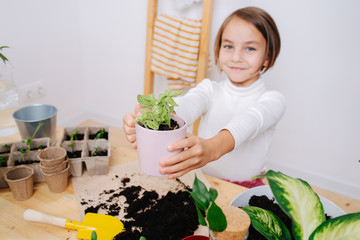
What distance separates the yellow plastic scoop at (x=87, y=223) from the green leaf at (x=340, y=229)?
0.43m

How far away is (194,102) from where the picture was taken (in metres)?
1.08

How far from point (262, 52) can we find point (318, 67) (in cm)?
82

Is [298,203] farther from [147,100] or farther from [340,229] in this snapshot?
[147,100]

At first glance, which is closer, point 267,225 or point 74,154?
point 267,225

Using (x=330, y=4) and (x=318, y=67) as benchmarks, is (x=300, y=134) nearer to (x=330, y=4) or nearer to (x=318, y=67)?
(x=318, y=67)

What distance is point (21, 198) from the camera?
2.43 feet

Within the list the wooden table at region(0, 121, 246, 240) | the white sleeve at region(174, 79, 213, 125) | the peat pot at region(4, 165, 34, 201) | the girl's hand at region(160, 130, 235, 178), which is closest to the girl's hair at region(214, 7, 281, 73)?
the white sleeve at region(174, 79, 213, 125)

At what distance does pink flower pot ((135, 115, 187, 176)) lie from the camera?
57 centimetres

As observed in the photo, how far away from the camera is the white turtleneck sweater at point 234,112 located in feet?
3.40

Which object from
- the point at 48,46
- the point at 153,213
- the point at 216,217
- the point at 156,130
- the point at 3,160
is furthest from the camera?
the point at 48,46

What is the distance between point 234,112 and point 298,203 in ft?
2.33

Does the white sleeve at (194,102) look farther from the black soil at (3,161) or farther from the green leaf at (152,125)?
the black soil at (3,161)

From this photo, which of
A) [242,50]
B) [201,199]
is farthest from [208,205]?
[242,50]

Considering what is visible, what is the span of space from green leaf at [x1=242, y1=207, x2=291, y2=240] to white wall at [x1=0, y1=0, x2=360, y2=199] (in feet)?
4.68
